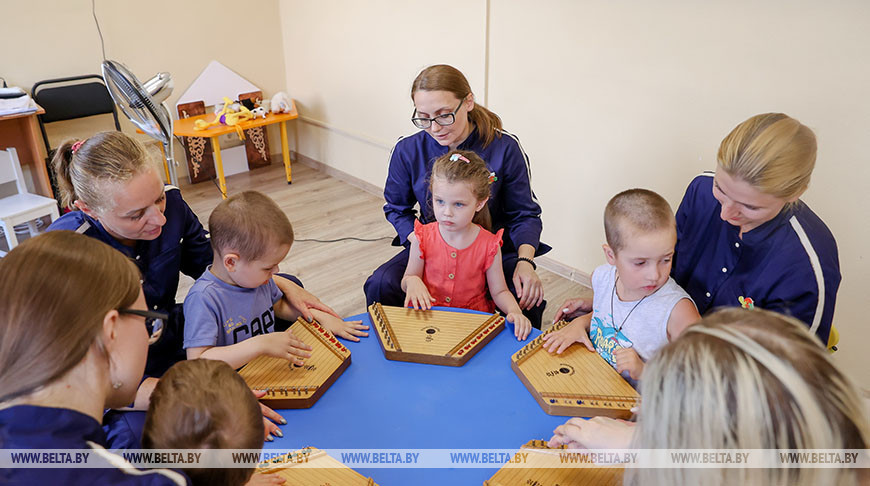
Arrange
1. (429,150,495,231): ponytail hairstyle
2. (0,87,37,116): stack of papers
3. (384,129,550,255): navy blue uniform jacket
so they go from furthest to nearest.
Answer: (0,87,37,116): stack of papers
(384,129,550,255): navy blue uniform jacket
(429,150,495,231): ponytail hairstyle

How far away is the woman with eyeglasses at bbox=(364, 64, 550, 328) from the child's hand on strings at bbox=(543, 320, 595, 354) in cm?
40

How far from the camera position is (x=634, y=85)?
2.69m

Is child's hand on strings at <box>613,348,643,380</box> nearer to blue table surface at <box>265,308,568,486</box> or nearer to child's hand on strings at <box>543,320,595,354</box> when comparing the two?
child's hand on strings at <box>543,320,595,354</box>

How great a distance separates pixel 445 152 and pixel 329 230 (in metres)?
1.97

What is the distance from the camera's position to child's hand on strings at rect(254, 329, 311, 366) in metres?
1.47

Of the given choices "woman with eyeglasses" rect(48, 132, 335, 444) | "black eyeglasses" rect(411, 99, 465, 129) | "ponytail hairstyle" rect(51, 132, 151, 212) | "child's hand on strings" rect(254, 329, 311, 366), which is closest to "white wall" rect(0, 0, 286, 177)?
"woman with eyeglasses" rect(48, 132, 335, 444)

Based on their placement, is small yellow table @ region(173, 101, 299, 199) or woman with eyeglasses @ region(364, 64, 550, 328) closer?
woman with eyeglasses @ region(364, 64, 550, 328)

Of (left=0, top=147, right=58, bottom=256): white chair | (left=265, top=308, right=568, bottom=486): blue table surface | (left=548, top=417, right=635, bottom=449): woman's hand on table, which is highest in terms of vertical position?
(left=548, top=417, right=635, bottom=449): woman's hand on table

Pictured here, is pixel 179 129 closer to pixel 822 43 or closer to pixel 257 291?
pixel 257 291

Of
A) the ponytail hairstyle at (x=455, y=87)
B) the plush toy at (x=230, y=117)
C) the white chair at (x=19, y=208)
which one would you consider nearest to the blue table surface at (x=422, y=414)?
the ponytail hairstyle at (x=455, y=87)

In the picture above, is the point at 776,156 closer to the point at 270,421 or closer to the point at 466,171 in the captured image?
the point at 466,171

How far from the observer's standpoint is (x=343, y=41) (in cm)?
447

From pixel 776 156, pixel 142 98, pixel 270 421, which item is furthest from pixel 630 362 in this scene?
pixel 142 98

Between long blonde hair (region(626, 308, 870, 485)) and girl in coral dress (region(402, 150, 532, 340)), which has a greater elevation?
long blonde hair (region(626, 308, 870, 485))
